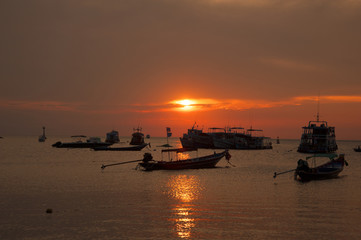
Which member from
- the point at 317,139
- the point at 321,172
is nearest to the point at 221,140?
the point at 317,139

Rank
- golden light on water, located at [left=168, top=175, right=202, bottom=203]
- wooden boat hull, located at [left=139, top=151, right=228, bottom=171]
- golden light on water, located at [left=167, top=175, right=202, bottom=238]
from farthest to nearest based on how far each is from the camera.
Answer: wooden boat hull, located at [left=139, top=151, right=228, bottom=171]
golden light on water, located at [left=168, top=175, right=202, bottom=203]
golden light on water, located at [left=167, top=175, right=202, bottom=238]

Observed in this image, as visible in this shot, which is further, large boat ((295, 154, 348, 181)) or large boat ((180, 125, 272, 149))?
large boat ((180, 125, 272, 149))

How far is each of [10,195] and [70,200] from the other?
619 cm

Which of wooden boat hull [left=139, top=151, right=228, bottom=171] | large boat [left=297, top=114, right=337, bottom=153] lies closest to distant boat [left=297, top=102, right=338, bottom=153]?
large boat [left=297, top=114, right=337, bottom=153]

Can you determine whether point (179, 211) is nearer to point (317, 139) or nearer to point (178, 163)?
point (178, 163)

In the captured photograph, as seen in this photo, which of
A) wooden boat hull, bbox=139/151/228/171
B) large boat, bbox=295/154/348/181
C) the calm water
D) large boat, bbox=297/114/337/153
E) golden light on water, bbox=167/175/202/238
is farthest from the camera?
large boat, bbox=297/114/337/153

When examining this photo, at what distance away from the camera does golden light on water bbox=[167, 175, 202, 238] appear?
21.0 metres

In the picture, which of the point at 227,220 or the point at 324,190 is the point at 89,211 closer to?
the point at 227,220

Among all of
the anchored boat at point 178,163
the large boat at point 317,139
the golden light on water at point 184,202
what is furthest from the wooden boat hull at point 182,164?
the large boat at point 317,139

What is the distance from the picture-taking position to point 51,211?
24.9 metres

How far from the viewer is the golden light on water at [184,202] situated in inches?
826

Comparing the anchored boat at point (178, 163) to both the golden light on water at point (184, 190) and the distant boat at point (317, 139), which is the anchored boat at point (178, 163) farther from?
the distant boat at point (317, 139)

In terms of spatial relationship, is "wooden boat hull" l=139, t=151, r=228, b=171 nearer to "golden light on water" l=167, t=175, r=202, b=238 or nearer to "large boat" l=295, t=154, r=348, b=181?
"golden light on water" l=167, t=175, r=202, b=238

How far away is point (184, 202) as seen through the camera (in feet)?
96.1
